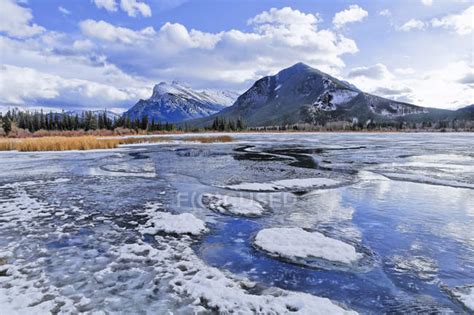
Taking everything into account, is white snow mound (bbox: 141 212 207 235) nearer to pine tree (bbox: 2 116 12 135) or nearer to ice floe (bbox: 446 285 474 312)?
ice floe (bbox: 446 285 474 312)

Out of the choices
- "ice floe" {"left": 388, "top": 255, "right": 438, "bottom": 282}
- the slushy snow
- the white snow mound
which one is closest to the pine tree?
the white snow mound

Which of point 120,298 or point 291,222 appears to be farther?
point 291,222

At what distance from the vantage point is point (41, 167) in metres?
22.0

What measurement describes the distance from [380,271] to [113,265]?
530cm

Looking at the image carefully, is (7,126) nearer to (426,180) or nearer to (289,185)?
(289,185)

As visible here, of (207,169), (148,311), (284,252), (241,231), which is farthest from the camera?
(207,169)

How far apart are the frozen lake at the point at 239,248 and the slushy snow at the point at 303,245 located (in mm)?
35

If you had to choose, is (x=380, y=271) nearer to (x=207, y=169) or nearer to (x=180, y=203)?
(x=180, y=203)

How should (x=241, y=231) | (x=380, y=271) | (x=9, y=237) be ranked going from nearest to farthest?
(x=380, y=271), (x=9, y=237), (x=241, y=231)

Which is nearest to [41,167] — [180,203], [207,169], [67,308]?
[207,169]

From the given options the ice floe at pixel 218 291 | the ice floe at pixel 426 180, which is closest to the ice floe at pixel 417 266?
the ice floe at pixel 218 291

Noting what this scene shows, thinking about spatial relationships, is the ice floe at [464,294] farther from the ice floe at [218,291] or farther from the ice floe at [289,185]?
the ice floe at [289,185]

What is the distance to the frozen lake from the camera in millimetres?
5281

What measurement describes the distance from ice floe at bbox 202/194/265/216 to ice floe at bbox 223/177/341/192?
6.39 feet
